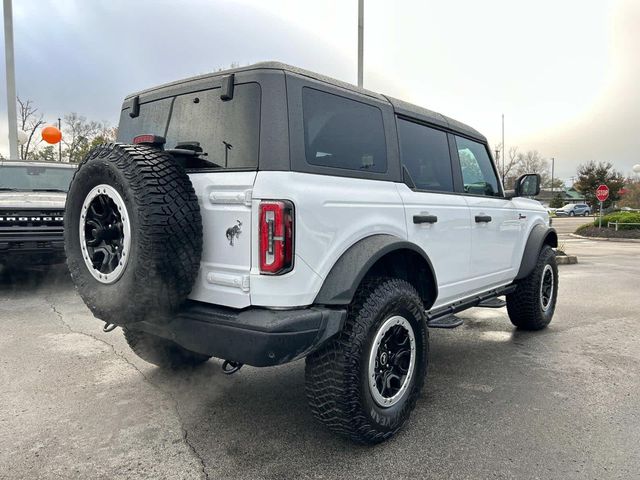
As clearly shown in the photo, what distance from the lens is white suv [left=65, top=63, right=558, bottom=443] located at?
237cm

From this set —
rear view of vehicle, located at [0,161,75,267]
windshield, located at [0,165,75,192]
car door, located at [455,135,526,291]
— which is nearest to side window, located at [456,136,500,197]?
car door, located at [455,135,526,291]

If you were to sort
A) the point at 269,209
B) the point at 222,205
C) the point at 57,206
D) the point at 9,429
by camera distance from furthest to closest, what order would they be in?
1. the point at 57,206
2. the point at 9,429
3. the point at 222,205
4. the point at 269,209

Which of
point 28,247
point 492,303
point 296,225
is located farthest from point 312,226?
point 28,247

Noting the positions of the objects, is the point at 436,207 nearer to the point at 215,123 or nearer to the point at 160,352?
the point at 215,123

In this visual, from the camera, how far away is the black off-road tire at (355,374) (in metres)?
2.53

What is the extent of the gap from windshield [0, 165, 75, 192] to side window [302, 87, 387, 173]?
241 inches

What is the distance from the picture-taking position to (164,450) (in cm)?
271

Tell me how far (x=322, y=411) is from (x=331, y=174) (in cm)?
127

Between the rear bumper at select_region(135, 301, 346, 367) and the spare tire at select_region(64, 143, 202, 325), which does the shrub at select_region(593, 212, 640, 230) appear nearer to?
the rear bumper at select_region(135, 301, 346, 367)

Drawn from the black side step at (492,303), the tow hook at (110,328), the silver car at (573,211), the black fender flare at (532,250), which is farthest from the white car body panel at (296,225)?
the silver car at (573,211)

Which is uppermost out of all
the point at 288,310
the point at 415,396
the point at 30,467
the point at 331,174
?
the point at 331,174

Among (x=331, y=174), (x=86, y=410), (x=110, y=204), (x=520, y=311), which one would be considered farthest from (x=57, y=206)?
(x=520, y=311)

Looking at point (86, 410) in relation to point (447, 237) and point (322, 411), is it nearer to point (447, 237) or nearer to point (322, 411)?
point (322, 411)

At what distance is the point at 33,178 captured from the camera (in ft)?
25.5
